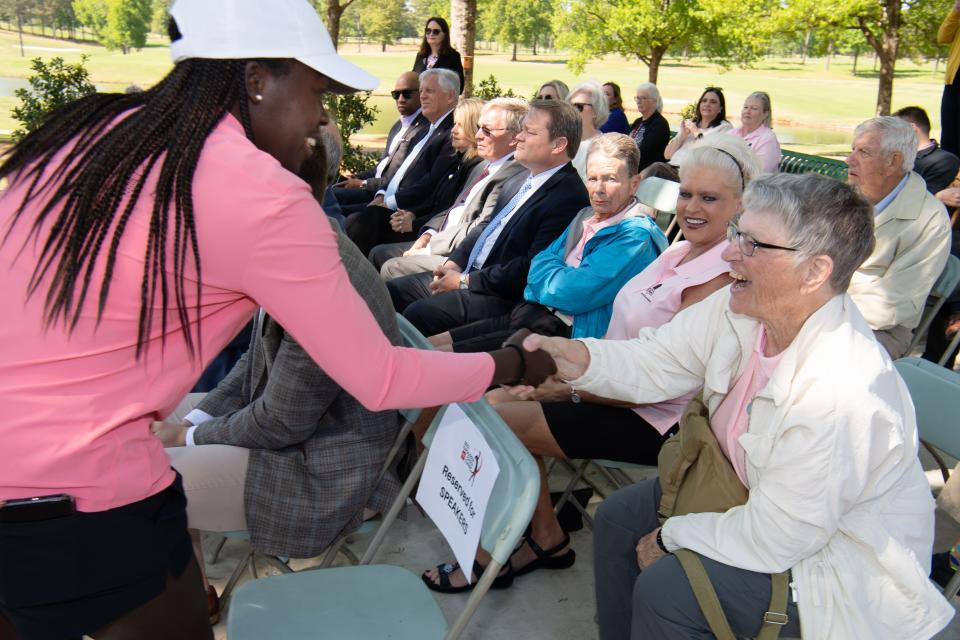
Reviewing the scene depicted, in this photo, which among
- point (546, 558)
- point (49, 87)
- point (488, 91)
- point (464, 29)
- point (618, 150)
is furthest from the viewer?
point (488, 91)

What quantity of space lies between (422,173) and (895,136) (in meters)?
3.44

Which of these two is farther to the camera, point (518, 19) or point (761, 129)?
point (518, 19)

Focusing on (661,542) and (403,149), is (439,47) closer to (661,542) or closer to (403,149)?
(403,149)

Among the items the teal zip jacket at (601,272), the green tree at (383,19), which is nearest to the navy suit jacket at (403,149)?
the teal zip jacket at (601,272)

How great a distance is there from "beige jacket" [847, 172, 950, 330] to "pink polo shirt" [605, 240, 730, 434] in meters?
1.20

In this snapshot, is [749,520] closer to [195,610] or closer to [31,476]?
[195,610]

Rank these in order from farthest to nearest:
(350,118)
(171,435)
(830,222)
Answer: (350,118)
(171,435)
(830,222)

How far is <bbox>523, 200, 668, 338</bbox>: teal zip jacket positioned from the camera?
3.39 m

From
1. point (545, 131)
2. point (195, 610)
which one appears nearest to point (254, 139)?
point (195, 610)

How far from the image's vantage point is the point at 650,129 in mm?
9680

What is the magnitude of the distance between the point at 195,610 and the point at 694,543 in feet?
3.89

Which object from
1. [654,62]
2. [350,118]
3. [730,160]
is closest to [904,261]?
[730,160]

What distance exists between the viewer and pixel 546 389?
2883mm

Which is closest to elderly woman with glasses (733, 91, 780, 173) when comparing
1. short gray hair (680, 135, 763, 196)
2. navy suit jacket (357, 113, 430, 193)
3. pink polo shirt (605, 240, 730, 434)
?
navy suit jacket (357, 113, 430, 193)
